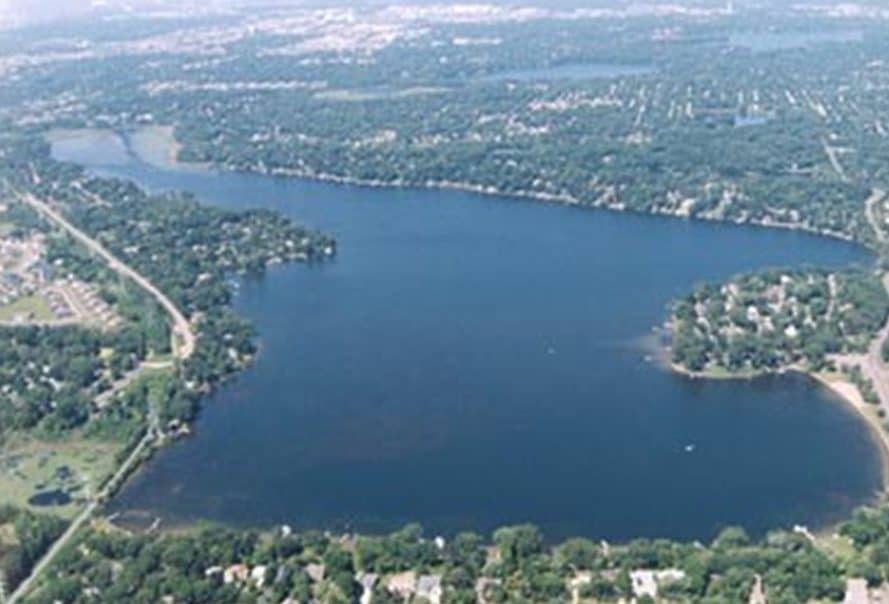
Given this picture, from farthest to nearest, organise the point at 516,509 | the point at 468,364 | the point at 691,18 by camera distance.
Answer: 1. the point at 691,18
2. the point at 468,364
3. the point at 516,509

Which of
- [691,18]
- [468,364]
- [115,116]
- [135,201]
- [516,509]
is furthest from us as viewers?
[691,18]

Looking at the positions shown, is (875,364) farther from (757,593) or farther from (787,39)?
(787,39)

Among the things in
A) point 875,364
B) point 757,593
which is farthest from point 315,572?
point 875,364

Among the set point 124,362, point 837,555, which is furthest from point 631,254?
point 837,555

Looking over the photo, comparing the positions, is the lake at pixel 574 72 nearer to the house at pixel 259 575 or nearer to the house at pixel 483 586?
the house at pixel 483 586

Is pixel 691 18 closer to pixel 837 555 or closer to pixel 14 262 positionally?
pixel 14 262

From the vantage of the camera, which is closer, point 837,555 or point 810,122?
point 837,555
